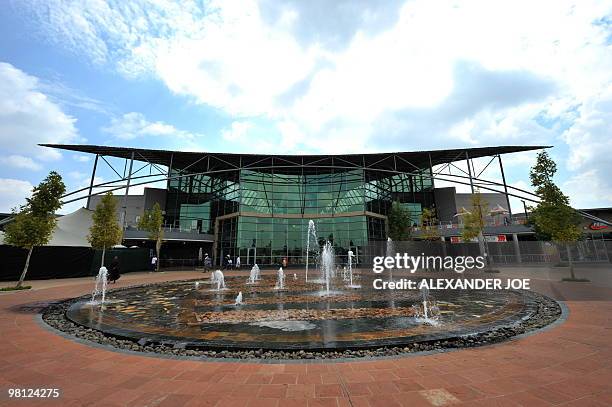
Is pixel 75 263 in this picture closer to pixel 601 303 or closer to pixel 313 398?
pixel 313 398

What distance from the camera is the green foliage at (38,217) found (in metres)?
15.6

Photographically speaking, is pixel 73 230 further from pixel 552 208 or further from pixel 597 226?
pixel 597 226

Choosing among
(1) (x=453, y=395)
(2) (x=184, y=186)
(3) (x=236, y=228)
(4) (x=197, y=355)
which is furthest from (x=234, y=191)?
(1) (x=453, y=395)

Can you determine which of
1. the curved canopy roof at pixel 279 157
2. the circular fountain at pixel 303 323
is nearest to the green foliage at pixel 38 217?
the circular fountain at pixel 303 323

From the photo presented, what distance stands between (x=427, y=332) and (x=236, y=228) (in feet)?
104

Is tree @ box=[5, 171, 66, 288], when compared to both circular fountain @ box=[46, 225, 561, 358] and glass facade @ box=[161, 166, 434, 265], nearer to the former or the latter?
circular fountain @ box=[46, 225, 561, 358]

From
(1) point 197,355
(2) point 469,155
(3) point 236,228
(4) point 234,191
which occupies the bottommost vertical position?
(1) point 197,355

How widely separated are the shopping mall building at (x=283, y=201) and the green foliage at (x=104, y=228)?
10198mm

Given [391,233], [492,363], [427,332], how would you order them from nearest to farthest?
[492,363], [427,332], [391,233]

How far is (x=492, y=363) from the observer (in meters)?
4.39

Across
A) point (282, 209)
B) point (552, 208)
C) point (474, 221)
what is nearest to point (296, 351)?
point (552, 208)

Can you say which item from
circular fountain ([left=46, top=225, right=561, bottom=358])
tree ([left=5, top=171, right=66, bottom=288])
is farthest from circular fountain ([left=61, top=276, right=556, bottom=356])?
tree ([left=5, top=171, right=66, bottom=288])

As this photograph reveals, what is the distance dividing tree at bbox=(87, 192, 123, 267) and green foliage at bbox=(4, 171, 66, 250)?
4693 millimetres

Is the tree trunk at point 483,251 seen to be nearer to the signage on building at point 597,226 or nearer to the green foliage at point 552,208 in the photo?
the green foliage at point 552,208
